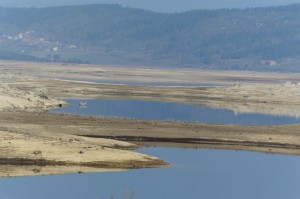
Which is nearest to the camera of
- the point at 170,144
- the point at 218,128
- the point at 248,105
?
the point at 170,144

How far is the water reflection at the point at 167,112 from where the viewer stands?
7544cm

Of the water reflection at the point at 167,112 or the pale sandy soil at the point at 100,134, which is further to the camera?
the water reflection at the point at 167,112

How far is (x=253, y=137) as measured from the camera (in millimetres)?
60844

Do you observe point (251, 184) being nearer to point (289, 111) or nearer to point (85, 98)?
point (289, 111)

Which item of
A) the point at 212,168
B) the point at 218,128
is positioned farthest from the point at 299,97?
the point at 212,168

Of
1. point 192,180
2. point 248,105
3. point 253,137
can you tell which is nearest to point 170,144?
point 253,137

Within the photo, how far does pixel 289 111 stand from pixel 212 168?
4838cm

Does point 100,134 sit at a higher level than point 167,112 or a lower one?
lower

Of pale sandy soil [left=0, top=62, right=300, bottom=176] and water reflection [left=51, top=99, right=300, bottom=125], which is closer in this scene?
pale sandy soil [left=0, top=62, right=300, bottom=176]

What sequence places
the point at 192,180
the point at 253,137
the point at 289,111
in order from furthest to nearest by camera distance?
1. the point at 289,111
2. the point at 253,137
3. the point at 192,180

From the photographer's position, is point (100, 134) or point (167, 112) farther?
point (167, 112)

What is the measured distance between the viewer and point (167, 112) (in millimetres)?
83375

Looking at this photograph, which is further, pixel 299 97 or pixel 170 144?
A: pixel 299 97

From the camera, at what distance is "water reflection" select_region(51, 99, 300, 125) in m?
75.4
